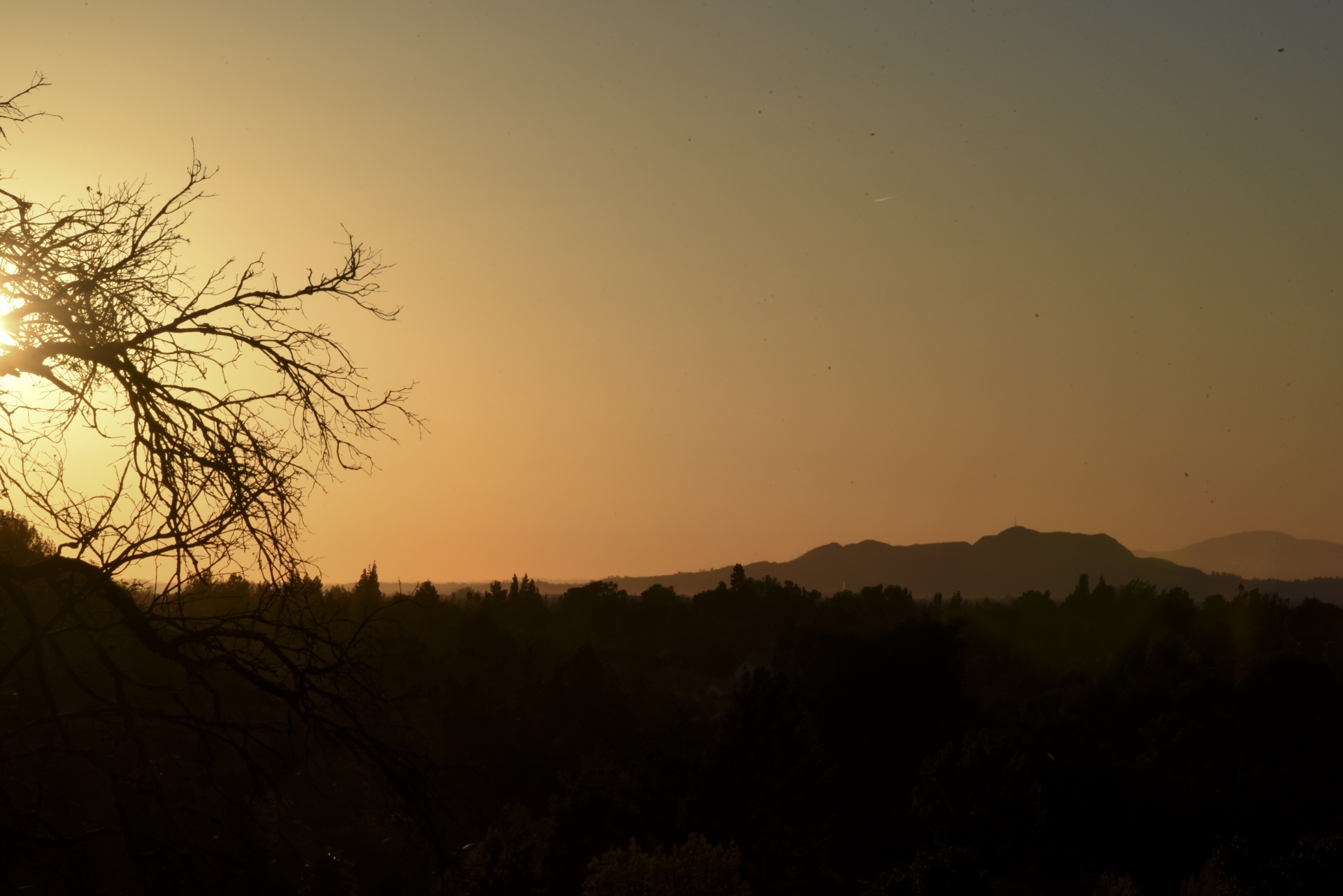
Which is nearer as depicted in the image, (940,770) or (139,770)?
(139,770)

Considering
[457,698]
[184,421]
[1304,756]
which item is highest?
[184,421]

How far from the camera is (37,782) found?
425cm

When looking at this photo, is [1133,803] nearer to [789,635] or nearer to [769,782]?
[769,782]

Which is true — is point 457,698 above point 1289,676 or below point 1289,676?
above

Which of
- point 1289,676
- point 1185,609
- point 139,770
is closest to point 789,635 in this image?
point 1289,676

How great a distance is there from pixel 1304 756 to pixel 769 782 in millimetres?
29302

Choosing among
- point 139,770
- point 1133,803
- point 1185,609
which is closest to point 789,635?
point 1133,803

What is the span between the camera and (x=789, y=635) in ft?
237

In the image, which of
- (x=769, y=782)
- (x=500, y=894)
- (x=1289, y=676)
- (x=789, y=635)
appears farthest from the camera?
(x=789, y=635)

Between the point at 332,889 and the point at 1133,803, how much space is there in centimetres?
2792

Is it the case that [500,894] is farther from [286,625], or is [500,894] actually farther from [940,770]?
[286,625]

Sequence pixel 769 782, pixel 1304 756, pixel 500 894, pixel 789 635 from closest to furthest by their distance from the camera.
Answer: pixel 500 894 → pixel 769 782 → pixel 1304 756 → pixel 789 635

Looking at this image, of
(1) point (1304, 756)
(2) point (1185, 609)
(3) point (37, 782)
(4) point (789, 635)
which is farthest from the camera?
(2) point (1185, 609)

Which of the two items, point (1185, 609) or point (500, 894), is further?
point (1185, 609)
